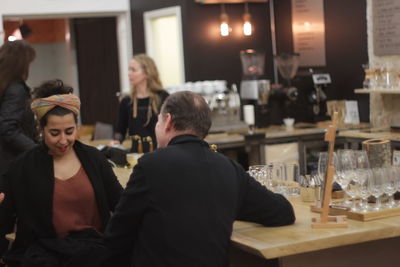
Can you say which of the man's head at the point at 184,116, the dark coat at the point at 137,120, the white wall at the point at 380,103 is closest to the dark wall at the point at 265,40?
the white wall at the point at 380,103

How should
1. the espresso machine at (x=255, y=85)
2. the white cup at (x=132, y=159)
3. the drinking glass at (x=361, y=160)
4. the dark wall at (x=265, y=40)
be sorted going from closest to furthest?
the drinking glass at (x=361, y=160) < the white cup at (x=132, y=159) < the dark wall at (x=265, y=40) < the espresso machine at (x=255, y=85)

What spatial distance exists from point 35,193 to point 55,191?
0.09 metres

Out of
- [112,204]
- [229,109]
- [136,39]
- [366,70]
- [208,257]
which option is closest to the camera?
[208,257]

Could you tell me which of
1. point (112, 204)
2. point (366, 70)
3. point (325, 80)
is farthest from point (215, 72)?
point (112, 204)

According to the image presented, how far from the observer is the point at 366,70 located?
23.4ft

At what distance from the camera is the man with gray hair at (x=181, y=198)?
9.51ft

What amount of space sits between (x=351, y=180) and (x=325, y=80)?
4.86 meters

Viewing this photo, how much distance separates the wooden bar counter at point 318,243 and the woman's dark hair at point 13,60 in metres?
2.44

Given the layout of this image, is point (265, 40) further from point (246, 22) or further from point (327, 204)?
point (327, 204)

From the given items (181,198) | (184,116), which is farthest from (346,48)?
(181,198)

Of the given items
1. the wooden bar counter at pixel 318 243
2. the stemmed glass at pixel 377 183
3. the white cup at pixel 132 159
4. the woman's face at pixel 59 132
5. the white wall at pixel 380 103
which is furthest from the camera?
the white wall at pixel 380 103

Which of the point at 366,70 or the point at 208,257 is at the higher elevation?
the point at 366,70

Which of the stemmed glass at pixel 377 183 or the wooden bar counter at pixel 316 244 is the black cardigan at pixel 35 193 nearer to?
the wooden bar counter at pixel 316 244

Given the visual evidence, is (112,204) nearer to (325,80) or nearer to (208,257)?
(208,257)
